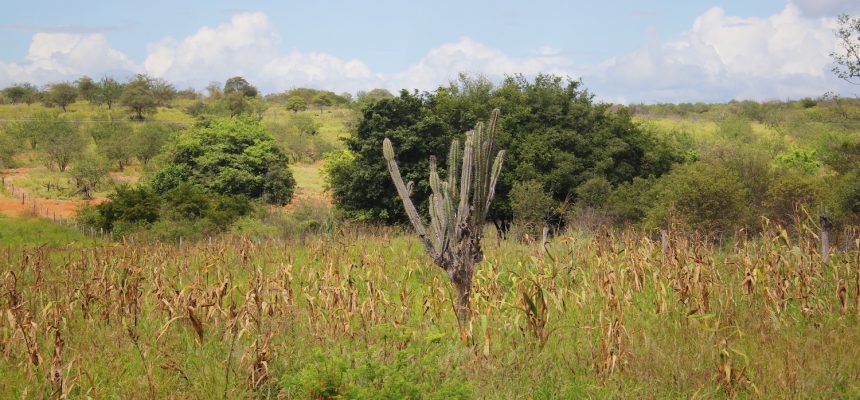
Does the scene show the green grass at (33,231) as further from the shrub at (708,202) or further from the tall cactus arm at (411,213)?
the shrub at (708,202)

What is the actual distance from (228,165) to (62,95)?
1742 inches

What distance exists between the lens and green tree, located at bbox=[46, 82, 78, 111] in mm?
72125

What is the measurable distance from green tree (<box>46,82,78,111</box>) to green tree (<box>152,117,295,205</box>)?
40276mm

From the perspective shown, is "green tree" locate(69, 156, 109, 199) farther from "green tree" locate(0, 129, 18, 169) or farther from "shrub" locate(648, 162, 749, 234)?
"shrub" locate(648, 162, 749, 234)

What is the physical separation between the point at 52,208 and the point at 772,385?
114 feet

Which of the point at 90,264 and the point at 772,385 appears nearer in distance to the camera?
the point at 772,385

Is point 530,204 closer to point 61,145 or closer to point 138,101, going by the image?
point 61,145

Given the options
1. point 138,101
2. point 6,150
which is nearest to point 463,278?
point 6,150

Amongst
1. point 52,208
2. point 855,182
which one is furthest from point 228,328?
point 52,208

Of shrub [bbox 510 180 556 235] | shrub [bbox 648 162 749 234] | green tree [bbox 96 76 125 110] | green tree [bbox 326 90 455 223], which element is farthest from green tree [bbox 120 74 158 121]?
shrub [bbox 648 162 749 234]

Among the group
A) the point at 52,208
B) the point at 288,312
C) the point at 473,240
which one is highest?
the point at 473,240

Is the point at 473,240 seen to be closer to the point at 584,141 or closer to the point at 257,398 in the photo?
the point at 257,398

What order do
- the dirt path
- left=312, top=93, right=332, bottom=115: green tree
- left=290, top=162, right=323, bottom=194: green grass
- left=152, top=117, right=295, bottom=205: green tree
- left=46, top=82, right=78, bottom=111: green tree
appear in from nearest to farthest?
the dirt path, left=152, top=117, right=295, bottom=205: green tree, left=290, top=162, right=323, bottom=194: green grass, left=46, top=82, right=78, bottom=111: green tree, left=312, top=93, right=332, bottom=115: green tree

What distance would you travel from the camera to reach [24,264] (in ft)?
27.0
